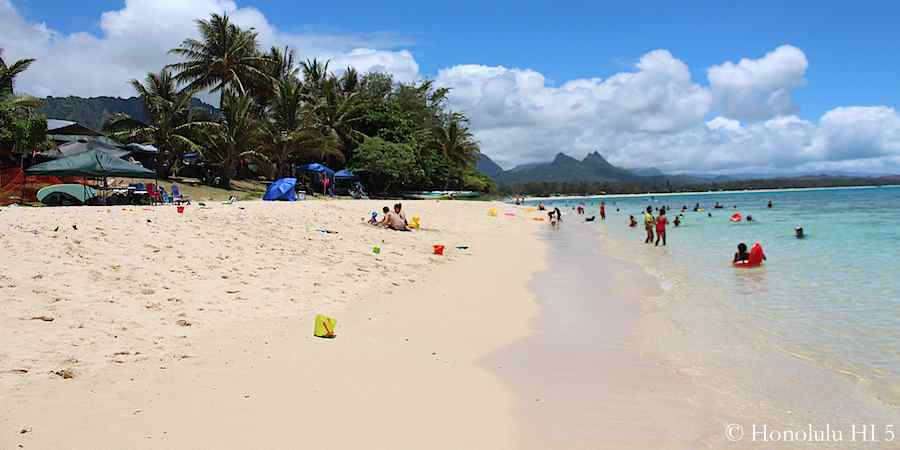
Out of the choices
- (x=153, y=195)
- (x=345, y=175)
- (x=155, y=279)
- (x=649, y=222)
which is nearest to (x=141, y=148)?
(x=153, y=195)

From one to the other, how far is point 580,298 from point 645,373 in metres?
3.97

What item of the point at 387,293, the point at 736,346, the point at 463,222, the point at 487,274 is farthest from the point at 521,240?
the point at 736,346

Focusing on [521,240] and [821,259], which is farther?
[521,240]

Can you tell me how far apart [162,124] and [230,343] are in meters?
25.3

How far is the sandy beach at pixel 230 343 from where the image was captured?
11.5 feet

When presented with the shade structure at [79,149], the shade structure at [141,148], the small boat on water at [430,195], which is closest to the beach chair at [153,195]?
the shade structure at [79,149]

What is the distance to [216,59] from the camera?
110ft

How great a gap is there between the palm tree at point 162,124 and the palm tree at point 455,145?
26.2 meters

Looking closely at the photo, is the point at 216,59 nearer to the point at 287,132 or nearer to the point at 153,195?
the point at 287,132

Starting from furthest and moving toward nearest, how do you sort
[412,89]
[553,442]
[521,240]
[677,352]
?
[412,89] → [521,240] → [677,352] → [553,442]

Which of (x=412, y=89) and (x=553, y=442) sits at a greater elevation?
(x=412, y=89)

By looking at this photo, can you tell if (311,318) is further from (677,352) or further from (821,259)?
(821,259)

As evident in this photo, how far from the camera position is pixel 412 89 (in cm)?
5522

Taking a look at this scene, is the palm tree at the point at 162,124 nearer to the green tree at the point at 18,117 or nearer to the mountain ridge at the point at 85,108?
the green tree at the point at 18,117
